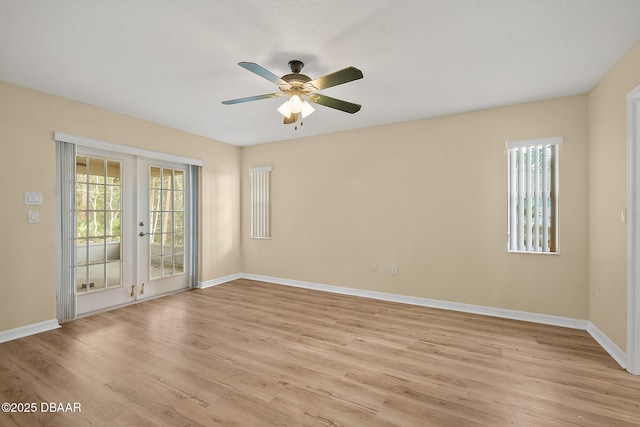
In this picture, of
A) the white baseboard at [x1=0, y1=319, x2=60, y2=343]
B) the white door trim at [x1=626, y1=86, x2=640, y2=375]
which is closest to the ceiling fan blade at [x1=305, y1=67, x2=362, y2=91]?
the white door trim at [x1=626, y1=86, x2=640, y2=375]

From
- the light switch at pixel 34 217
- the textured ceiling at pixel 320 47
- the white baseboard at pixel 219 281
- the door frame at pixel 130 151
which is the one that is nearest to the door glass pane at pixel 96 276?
the door frame at pixel 130 151

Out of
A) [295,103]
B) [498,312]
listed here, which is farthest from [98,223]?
[498,312]

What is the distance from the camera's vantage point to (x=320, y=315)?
11.9ft

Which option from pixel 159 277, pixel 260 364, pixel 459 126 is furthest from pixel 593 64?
pixel 159 277

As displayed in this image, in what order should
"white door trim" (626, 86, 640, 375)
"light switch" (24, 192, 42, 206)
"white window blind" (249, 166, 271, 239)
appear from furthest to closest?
"white window blind" (249, 166, 271, 239) → "light switch" (24, 192, 42, 206) → "white door trim" (626, 86, 640, 375)

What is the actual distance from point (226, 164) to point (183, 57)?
307 cm

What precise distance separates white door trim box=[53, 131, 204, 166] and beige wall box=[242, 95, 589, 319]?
1429 mm

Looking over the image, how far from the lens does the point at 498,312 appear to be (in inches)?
140

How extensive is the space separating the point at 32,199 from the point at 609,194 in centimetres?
558

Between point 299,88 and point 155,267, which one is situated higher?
point 299,88

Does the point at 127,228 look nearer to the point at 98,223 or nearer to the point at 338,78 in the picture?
the point at 98,223

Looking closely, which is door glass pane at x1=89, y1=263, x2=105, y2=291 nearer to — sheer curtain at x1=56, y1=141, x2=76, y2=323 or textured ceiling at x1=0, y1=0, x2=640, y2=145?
sheer curtain at x1=56, y1=141, x2=76, y2=323

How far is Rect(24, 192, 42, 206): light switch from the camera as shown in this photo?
3.02 m

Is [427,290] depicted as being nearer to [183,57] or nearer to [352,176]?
[352,176]
